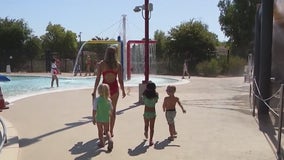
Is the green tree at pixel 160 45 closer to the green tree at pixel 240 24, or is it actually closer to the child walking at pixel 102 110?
the green tree at pixel 240 24

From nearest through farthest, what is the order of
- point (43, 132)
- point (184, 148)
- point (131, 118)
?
point (184, 148) → point (43, 132) → point (131, 118)

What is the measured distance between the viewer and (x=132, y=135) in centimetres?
946

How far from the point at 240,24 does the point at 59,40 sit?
71.5 feet

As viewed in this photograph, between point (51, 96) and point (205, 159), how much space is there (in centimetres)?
1081

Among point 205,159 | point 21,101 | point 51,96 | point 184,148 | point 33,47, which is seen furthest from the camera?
point 33,47

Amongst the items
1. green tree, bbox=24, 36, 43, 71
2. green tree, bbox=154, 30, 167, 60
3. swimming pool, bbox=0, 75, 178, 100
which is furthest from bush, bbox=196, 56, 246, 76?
green tree, bbox=24, 36, 43, 71

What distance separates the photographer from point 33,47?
165 ft

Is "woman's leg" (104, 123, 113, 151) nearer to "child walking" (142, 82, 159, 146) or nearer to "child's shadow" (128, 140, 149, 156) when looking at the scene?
"child's shadow" (128, 140, 149, 156)

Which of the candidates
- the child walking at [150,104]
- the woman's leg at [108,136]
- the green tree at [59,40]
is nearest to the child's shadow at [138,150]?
Answer: the woman's leg at [108,136]

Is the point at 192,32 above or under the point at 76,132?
above

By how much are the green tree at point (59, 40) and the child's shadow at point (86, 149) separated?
4890 cm

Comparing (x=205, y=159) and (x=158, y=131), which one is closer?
(x=205, y=159)

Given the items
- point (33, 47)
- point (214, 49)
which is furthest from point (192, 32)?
point (33, 47)

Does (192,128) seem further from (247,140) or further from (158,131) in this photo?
(247,140)
